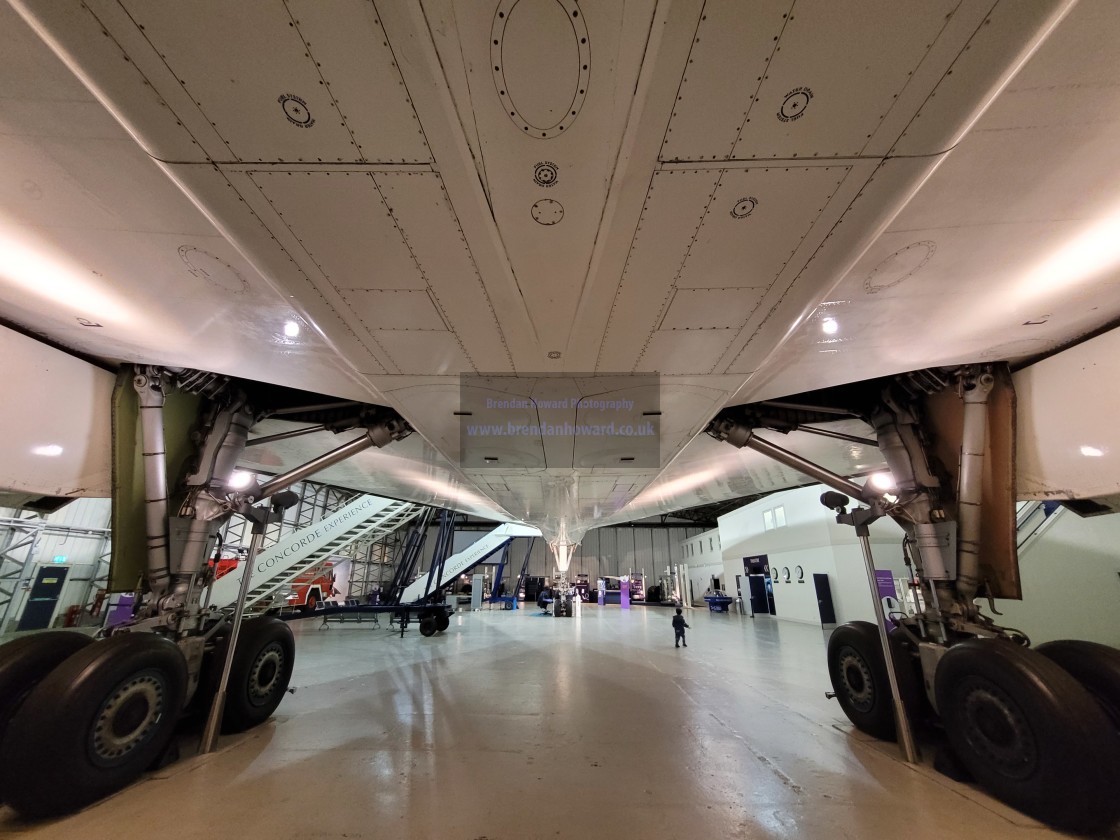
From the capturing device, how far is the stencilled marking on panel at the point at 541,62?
122 centimetres

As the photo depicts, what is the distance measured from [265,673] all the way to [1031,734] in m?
6.86

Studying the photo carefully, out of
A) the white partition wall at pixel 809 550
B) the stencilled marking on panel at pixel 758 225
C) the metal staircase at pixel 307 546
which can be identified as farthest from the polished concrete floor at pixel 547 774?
the white partition wall at pixel 809 550

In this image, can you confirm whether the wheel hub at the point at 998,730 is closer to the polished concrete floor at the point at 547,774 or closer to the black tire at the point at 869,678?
the polished concrete floor at the point at 547,774

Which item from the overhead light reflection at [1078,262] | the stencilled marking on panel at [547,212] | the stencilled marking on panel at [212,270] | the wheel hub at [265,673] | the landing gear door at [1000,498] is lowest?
the wheel hub at [265,673]

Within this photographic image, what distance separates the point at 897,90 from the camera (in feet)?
4.62

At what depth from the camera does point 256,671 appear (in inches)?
182

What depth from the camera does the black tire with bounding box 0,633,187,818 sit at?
8.96 ft

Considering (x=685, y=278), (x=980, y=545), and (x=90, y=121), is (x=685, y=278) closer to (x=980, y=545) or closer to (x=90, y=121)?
(x=90, y=121)

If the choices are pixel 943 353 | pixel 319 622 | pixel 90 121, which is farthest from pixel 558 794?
pixel 319 622

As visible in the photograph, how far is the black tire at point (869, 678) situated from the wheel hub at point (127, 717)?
6.44 metres

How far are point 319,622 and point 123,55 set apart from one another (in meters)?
18.9

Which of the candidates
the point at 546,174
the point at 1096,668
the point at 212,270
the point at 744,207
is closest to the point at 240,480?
the point at 212,270

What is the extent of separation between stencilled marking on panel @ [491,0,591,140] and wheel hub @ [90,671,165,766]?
4784mm

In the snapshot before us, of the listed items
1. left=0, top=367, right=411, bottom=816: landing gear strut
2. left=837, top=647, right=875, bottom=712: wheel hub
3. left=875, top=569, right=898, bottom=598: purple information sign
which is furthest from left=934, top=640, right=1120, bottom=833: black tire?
left=875, top=569, right=898, bottom=598: purple information sign
